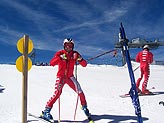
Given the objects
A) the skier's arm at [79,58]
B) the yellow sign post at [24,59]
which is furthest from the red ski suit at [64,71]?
the yellow sign post at [24,59]

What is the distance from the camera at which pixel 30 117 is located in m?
8.14

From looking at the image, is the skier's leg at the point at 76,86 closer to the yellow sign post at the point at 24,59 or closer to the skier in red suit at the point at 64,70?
the skier in red suit at the point at 64,70

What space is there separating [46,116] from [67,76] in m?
1.11

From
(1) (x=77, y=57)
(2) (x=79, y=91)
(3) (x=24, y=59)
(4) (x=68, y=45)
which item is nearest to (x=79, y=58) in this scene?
(1) (x=77, y=57)

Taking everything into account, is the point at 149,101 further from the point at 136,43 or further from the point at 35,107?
the point at 136,43

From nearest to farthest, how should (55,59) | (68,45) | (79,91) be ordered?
(79,91) → (55,59) → (68,45)

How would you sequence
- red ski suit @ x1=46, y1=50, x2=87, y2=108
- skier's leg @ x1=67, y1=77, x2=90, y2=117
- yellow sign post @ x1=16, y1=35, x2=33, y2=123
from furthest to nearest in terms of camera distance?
red ski suit @ x1=46, y1=50, x2=87, y2=108 → skier's leg @ x1=67, y1=77, x2=90, y2=117 → yellow sign post @ x1=16, y1=35, x2=33, y2=123

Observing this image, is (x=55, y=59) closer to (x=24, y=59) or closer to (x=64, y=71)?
(x=64, y=71)

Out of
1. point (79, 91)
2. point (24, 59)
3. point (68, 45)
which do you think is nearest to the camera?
point (24, 59)

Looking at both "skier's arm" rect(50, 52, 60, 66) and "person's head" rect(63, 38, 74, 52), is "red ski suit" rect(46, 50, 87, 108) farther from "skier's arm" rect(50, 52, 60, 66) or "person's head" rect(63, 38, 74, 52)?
"person's head" rect(63, 38, 74, 52)

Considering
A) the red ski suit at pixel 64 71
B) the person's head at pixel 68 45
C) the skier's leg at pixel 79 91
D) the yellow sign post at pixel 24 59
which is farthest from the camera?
the person's head at pixel 68 45

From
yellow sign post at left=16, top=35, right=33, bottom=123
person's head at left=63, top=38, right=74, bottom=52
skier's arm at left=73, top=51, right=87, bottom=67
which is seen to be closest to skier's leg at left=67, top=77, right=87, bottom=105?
skier's arm at left=73, top=51, right=87, bottom=67

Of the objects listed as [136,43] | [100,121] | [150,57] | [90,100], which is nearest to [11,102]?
[90,100]

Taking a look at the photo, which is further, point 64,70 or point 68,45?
point 68,45
